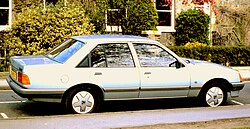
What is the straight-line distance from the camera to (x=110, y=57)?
10.6 m

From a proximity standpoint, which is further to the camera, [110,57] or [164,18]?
[164,18]

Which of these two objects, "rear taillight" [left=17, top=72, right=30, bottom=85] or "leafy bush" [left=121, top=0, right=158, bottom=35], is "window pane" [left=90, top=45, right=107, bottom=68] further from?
"leafy bush" [left=121, top=0, right=158, bottom=35]

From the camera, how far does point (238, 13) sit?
2378 centimetres

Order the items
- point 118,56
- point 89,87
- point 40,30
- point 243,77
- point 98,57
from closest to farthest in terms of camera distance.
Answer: point 89,87
point 98,57
point 118,56
point 243,77
point 40,30

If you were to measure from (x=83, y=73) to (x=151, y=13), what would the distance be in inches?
444

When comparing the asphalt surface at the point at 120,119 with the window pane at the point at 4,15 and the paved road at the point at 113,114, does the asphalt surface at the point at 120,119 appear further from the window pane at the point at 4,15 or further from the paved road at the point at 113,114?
the window pane at the point at 4,15

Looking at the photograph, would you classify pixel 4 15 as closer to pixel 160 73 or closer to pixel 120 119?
pixel 160 73

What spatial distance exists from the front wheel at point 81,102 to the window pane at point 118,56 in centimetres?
76

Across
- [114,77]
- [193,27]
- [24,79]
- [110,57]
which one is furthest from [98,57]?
[193,27]

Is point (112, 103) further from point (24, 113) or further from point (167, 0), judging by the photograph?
point (167, 0)

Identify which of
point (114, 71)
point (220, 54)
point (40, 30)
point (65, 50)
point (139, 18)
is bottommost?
point (220, 54)

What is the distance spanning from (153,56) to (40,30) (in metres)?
7.48

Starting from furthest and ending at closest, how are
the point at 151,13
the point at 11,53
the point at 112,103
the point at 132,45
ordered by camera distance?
the point at 151,13 < the point at 11,53 < the point at 112,103 < the point at 132,45

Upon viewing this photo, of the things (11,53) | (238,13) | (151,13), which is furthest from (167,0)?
(11,53)
